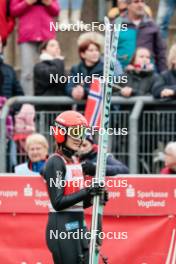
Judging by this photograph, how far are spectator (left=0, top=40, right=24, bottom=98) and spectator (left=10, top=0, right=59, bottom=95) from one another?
0.45 meters

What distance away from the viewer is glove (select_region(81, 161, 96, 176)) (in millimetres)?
10906

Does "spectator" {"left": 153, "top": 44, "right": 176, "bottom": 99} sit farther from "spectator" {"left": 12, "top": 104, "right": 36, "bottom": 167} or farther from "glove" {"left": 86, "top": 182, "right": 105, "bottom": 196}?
"glove" {"left": 86, "top": 182, "right": 105, "bottom": 196}

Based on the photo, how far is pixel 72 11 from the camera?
1595cm

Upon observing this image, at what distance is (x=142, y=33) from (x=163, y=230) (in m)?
3.71

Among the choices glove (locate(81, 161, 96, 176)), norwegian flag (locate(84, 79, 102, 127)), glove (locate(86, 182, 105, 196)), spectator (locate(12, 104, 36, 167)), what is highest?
norwegian flag (locate(84, 79, 102, 127))

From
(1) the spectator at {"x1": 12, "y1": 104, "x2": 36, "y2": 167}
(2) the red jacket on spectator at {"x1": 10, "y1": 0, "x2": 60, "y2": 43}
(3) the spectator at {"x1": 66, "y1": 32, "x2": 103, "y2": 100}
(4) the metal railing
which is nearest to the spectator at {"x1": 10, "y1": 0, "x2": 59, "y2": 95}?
(2) the red jacket on spectator at {"x1": 10, "y1": 0, "x2": 60, "y2": 43}

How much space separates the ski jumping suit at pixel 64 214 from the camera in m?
10.0

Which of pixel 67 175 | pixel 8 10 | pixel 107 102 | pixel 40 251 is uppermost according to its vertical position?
pixel 8 10

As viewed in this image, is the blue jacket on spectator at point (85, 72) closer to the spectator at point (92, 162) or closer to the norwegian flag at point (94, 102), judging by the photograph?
the norwegian flag at point (94, 102)

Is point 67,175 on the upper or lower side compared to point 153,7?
lower

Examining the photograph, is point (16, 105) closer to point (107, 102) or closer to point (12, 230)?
point (12, 230)

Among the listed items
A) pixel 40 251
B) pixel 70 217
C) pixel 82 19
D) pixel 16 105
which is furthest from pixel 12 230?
pixel 82 19

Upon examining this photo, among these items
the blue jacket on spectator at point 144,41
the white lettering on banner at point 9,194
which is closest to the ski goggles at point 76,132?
the white lettering on banner at point 9,194

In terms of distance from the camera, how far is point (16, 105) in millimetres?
13641
